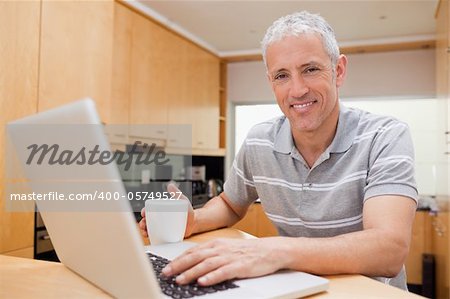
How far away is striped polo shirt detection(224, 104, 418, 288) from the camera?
105 cm

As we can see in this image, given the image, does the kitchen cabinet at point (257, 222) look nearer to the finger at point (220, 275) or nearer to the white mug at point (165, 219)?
the white mug at point (165, 219)

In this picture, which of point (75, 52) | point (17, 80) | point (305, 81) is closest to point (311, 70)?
point (305, 81)

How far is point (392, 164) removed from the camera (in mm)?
1038

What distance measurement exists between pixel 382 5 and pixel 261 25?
1.14 metres

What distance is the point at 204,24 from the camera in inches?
162

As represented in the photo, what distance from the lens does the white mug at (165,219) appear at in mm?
997

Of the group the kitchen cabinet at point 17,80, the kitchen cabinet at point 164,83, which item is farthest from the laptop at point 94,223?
the kitchen cabinet at point 164,83

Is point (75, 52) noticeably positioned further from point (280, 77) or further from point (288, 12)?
point (288, 12)

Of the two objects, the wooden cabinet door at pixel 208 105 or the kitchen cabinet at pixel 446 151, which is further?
the wooden cabinet door at pixel 208 105

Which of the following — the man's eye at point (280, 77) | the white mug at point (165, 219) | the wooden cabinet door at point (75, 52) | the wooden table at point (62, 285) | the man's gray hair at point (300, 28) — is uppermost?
the wooden cabinet door at point (75, 52)

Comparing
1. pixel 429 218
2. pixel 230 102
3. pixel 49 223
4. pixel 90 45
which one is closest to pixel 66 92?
pixel 90 45

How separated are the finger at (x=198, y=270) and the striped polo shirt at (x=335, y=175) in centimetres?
50

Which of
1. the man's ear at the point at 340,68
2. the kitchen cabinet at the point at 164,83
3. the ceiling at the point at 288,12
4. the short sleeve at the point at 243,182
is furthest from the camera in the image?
the ceiling at the point at 288,12

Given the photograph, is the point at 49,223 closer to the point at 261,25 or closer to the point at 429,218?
the point at 261,25
